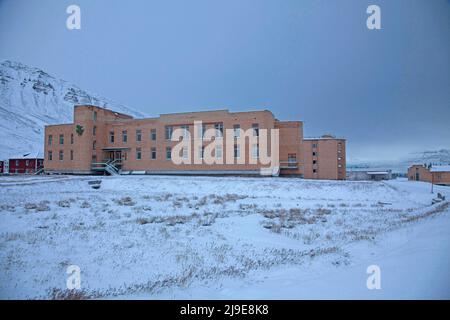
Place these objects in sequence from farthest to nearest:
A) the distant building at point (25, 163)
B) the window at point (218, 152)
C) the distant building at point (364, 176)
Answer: the distant building at point (364, 176) < the distant building at point (25, 163) < the window at point (218, 152)

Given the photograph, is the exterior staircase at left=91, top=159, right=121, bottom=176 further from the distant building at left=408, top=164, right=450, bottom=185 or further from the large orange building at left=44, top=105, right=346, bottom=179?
the distant building at left=408, top=164, right=450, bottom=185

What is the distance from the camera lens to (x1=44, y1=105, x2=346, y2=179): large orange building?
37031 millimetres

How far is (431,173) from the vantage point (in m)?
55.1

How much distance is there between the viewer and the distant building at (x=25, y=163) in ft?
198

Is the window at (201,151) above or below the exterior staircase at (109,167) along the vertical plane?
above

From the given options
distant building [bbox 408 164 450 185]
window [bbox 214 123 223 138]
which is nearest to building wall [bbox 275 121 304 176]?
window [bbox 214 123 223 138]

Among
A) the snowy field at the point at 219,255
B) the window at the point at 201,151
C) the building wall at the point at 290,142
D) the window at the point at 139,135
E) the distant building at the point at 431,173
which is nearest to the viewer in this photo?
the snowy field at the point at 219,255

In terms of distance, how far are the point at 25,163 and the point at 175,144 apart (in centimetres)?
4358

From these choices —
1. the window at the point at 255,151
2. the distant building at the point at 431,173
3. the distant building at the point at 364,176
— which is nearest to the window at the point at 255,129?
the window at the point at 255,151

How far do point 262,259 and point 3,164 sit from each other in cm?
7896

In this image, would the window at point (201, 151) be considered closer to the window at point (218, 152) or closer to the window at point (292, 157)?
the window at point (218, 152)

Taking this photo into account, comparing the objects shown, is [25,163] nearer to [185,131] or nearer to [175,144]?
[175,144]
